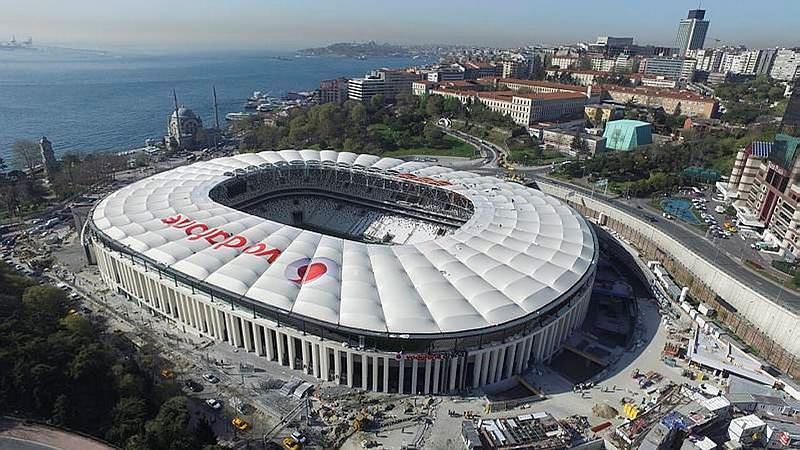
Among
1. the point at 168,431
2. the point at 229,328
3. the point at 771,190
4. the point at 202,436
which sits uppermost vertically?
the point at 771,190

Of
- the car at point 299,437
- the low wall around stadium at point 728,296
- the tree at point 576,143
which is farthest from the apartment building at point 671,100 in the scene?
the car at point 299,437

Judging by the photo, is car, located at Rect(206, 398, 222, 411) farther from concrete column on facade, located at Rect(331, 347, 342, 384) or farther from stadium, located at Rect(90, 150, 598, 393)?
concrete column on facade, located at Rect(331, 347, 342, 384)

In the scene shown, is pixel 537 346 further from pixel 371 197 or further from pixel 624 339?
pixel 371 197

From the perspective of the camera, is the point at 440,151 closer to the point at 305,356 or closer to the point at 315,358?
the point at 305,356

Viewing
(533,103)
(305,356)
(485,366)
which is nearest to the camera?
(485,366)

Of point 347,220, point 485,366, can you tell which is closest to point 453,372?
point 485,366

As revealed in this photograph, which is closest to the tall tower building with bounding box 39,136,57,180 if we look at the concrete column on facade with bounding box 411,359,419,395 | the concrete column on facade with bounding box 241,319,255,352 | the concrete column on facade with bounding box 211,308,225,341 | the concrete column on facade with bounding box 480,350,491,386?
the concrete column on facade with bounding box 211,308,225,341

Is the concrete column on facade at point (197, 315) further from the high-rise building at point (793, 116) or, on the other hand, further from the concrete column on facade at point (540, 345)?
the high-rise building at point (793, 116)
